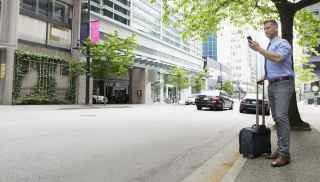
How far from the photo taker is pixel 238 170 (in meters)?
4.56

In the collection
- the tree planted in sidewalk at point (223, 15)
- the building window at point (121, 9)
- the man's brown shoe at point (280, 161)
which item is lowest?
the man's brown shoe at point (280, 161)

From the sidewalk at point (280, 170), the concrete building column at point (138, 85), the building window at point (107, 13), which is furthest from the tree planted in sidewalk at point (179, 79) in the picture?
the sidewalk at point (280, 170)

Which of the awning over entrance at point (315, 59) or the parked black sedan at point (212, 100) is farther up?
the awning over entrance at point (315, 59)

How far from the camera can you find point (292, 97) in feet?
32.7

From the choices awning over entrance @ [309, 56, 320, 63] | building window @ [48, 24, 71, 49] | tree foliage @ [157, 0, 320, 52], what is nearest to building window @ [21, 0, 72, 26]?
building window @ [48, 24, 71, 49]

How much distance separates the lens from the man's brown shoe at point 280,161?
4.72 meters

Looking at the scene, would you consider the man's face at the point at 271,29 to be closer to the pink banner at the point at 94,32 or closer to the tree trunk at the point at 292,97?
the tree trunk at the point at 292,97

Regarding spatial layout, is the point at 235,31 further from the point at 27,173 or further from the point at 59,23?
the point at 59,23

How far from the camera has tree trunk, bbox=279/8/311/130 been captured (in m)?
9.91

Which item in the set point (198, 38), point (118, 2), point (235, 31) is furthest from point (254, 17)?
point (118, 2)

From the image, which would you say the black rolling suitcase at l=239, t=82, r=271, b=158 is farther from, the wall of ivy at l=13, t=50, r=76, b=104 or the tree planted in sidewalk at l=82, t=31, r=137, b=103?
the tree planted in sidewalk at l=82, t=31, r=137, b=103

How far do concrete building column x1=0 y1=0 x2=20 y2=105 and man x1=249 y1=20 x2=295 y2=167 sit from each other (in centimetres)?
2528

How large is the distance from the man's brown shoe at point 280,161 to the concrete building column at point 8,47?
2544 centimetres

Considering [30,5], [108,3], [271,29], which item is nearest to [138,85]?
[108,3]
